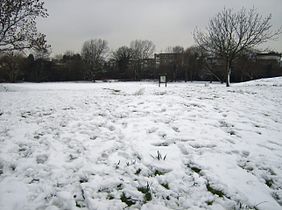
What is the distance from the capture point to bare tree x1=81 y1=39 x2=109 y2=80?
205 feet

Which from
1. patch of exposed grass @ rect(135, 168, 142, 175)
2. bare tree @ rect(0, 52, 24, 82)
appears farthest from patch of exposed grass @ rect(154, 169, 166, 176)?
bare tree @ rect(0, 52, 24, 82)

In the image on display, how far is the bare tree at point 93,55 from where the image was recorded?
62.4 m

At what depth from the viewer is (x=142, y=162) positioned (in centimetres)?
407

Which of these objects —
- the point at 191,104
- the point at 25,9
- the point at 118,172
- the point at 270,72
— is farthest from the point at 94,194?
the point at 270,72

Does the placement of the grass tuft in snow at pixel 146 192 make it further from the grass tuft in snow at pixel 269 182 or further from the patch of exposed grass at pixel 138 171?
the grass tuft in snow at pixel 269 182

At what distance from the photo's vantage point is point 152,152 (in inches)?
173

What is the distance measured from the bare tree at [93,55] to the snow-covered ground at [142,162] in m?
56.9

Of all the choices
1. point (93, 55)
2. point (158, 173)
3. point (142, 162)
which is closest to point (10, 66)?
point (93, 55)

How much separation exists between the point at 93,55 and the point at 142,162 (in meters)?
65.2

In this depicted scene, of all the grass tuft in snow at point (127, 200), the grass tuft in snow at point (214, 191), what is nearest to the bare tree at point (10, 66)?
the grass tuft in snow at point (127, 200)

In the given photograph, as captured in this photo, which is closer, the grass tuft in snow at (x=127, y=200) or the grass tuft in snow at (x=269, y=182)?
the grass tuft in snow at (x=127, y=200)

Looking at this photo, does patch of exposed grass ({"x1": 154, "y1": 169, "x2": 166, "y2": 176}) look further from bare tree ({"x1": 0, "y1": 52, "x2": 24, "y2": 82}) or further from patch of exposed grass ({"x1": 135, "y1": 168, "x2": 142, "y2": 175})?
bare tree ({"x1": 0, "y1": 52, "x2": 24, "y2": 82})

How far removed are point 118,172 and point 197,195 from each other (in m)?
1.42

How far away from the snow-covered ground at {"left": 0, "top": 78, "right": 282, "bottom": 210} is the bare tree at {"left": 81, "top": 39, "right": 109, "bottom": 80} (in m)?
56.9
